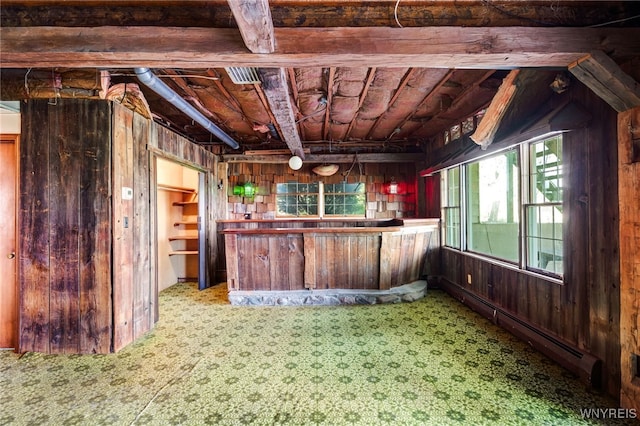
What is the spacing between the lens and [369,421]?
1.72 metres

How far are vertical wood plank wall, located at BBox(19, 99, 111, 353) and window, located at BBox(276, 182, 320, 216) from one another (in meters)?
3.78

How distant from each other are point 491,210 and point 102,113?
6796mm

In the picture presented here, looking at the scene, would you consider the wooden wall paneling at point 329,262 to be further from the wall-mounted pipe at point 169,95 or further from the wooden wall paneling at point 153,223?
the wall-mounted pipe at point 169,95

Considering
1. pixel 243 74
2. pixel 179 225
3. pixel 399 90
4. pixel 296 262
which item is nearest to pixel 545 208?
pixel 399 90

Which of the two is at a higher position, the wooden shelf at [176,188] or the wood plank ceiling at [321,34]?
the wood plank ceiling at [321,34]

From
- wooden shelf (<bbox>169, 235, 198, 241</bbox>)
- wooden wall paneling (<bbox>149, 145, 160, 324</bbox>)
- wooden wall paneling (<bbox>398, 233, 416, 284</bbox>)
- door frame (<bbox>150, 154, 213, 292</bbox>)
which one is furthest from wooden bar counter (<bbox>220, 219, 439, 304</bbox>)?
wooden shelf (<bbox>169, 235, 198, 241</bbox>)

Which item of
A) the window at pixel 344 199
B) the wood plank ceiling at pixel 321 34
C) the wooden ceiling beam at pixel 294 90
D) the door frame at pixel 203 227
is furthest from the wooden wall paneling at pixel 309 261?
the wood plank ceiling at pixel 321 34

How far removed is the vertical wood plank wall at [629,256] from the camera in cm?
177

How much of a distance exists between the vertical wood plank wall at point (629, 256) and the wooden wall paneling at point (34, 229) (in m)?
5.07

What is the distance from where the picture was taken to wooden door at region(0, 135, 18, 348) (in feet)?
8.76

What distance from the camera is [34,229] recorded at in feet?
8.57

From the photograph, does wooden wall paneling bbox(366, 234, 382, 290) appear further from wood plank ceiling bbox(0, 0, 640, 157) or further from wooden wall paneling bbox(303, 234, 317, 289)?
wood plank ceiling bbox(0, 0, 640, 157)

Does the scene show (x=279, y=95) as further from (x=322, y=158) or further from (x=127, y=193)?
→ (x=322, y=158)

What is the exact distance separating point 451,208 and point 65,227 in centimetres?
547
